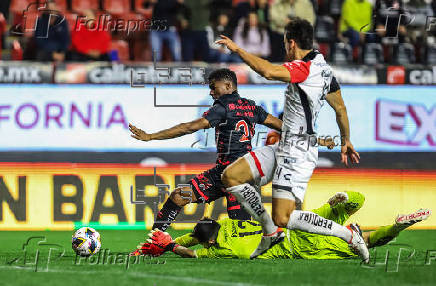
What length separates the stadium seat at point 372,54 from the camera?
14.0m

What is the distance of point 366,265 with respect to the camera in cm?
806

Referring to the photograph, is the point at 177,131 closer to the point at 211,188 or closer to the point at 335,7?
the point at 211,188

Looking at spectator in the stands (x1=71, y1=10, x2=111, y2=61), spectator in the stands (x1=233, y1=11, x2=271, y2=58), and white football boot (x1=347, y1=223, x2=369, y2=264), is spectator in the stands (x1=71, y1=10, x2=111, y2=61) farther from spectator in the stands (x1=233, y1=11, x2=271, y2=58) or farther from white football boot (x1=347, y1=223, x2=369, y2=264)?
white football boot (x1=347, y1=223, x2=369, y2=264)

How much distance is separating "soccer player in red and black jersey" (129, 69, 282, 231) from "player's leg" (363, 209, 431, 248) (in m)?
1.39

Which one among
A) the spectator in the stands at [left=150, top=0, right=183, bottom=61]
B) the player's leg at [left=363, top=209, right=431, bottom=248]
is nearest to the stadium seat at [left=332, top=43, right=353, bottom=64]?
the spectator in the stands at [left=150, top=0, right=183, bottom=61]

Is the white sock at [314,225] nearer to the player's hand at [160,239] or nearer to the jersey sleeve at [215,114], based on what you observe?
the player's hand at [160,239]

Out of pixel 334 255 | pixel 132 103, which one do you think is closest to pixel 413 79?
pixel 132 103

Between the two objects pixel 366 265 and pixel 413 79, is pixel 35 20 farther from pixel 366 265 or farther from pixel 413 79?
pixel 366 265

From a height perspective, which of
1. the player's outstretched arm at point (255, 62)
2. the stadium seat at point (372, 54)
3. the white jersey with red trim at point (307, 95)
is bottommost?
the white jersey with red trim at point (307, 95)

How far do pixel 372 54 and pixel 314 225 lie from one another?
6705 millimetres

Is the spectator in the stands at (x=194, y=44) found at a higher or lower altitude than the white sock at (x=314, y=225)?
higher

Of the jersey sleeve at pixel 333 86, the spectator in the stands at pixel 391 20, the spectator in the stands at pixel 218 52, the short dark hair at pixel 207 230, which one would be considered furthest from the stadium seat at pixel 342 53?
the short dark hair at pixel 207 230

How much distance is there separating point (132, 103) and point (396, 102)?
4028 millimetres

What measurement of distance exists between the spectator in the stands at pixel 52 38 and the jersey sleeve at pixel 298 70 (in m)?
6.52
